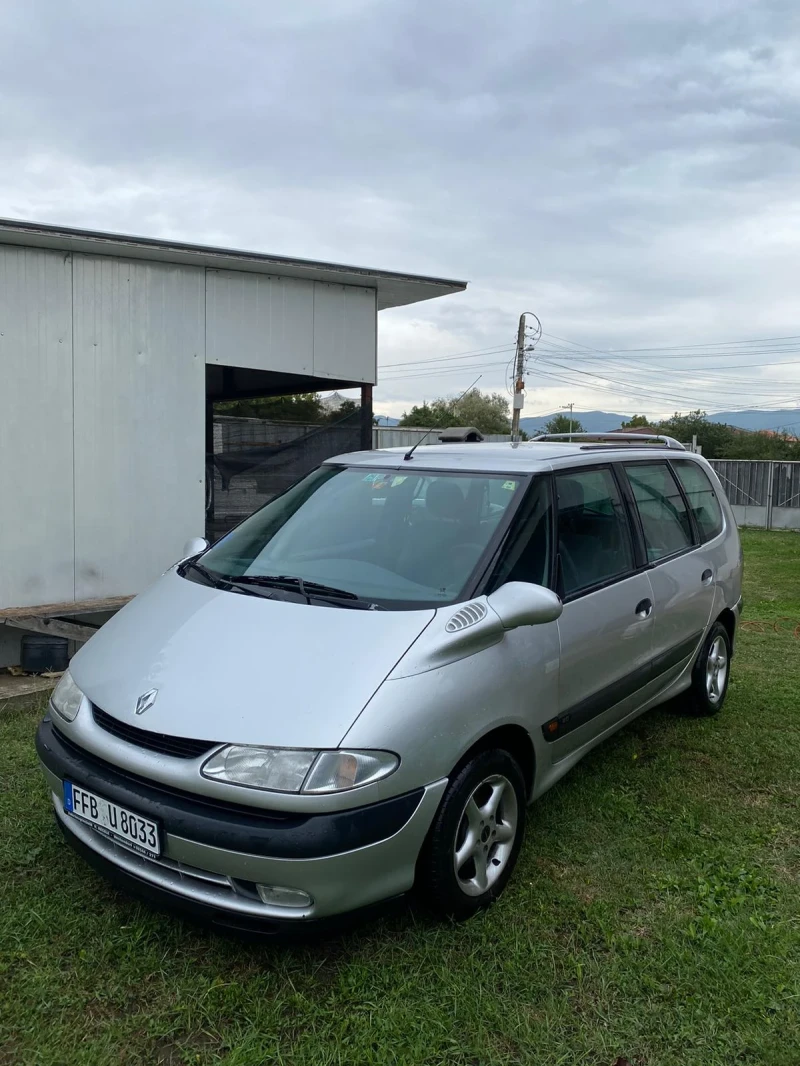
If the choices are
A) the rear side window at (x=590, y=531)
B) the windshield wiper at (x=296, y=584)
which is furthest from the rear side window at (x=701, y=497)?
the windshield wiper at (x=296, y=584)

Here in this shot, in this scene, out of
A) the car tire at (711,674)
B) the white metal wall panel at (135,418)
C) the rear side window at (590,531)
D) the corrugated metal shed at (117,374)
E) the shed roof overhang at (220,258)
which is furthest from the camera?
the white metal wall panel at (135,418)

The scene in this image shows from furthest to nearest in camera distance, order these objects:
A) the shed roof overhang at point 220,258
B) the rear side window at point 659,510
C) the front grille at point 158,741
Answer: the shed roof overhang at point 220,258
the rear side window at point 659,510
the front grille at point 158,741

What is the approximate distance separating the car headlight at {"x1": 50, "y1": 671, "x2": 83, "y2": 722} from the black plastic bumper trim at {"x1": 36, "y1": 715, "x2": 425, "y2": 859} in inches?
15.8

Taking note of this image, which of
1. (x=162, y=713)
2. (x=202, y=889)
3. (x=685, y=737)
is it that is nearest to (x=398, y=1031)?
(x=202, y=889)

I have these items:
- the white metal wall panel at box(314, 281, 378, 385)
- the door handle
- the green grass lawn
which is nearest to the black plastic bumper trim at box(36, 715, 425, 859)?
the green grass lawn

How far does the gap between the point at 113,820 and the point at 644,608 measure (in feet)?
8.38

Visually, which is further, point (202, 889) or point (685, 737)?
point (685, 737)

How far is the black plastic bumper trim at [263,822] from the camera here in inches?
90.8

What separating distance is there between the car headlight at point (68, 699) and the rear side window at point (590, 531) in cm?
195

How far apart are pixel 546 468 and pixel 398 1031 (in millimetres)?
2202

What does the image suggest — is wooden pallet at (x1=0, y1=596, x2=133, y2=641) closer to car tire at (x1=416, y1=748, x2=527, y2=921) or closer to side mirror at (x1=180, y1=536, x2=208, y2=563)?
side mirror at (x1=180, y1=536, x2=208, y2=563)

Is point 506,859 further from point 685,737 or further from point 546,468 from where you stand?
point 685,737

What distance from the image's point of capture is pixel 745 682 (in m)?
5.90

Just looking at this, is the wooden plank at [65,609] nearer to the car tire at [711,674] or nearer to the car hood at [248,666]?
the car hood at [248,666]
